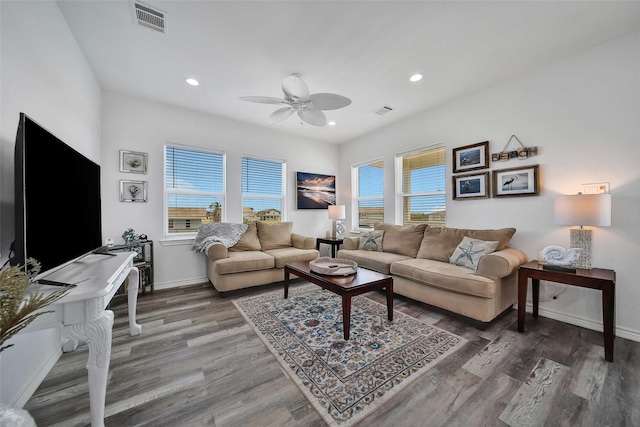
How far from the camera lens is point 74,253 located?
1.56 metres

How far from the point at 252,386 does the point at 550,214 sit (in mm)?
3292

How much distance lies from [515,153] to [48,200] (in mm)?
4107

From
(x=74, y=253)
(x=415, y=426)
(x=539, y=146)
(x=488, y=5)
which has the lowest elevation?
(x=415, y=426)

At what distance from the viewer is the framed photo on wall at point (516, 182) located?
8.77 ft

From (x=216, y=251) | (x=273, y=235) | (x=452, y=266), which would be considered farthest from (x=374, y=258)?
(x=216, y=251)

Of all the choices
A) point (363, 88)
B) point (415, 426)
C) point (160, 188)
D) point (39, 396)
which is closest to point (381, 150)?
point (363, 88)

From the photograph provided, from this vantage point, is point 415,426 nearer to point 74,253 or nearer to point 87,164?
point 74,253

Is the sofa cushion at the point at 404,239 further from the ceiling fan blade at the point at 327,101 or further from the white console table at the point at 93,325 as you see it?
the white console table at the point at 93,325

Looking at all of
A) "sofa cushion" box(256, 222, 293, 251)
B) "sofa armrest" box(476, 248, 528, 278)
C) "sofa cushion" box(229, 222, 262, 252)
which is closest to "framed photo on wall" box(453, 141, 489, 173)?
"sofa armrest" box(476, 248, 528, 278)

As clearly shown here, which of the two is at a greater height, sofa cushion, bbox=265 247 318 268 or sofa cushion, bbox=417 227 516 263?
sofa cushion, bbox=417 227 516 263

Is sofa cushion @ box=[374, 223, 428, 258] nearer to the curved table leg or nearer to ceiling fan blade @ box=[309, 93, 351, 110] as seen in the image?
ceiling fan blade @ box=[309, 93, 351, 110]

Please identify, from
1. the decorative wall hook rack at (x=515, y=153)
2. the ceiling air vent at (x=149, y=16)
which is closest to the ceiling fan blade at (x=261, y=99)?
the ceiling air vent at (x=149, y=16)

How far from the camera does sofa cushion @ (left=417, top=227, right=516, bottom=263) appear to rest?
273 cm

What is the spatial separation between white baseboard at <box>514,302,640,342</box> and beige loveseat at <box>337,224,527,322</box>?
0.29 meters
